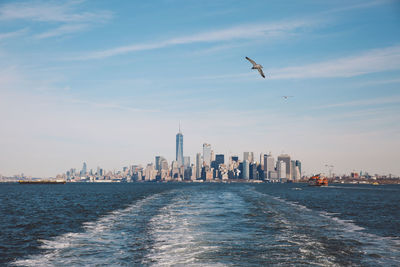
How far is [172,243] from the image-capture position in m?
27.9

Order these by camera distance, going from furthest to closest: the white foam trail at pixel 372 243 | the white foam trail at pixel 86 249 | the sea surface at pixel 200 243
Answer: the white foam trail at pixel 372 243
the sea surface at pixel 200 243
the white foam trail at pixel 86 249

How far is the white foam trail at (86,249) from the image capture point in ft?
72.5

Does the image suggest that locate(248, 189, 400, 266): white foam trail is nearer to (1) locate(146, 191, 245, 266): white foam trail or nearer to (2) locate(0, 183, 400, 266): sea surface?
(2) locate(0, 183, 400, 266): sea surface

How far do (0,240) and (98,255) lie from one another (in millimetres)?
11500

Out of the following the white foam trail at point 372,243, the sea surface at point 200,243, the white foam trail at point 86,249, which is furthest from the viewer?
the white foam trail at point 372,243

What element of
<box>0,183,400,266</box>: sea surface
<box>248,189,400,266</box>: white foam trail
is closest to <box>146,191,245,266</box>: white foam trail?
<box>0,183,400,266</box>: sea surface

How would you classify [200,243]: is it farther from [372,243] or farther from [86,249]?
[372,243]

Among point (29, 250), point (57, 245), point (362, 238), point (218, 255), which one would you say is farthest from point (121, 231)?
point (362, 238)

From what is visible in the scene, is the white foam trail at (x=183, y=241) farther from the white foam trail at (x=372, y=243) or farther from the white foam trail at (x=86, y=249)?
the white foam trail at (x=372, y=243)

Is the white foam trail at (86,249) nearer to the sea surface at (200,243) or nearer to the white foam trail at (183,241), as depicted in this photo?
the sea surface at (200,243)

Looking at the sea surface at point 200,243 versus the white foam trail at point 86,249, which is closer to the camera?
the white foam trail at point 86,249

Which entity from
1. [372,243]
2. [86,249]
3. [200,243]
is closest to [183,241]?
[200,243]

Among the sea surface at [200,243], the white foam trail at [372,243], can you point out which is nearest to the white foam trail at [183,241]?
the sea surface at [200,243]

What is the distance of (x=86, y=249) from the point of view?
84.3 ft
